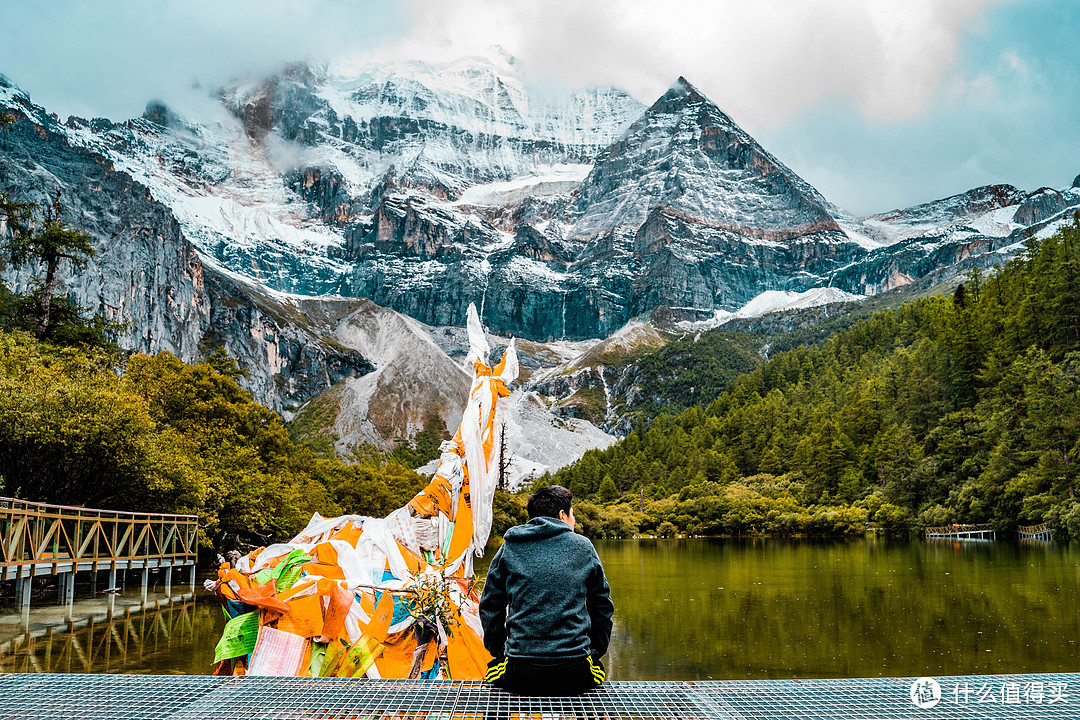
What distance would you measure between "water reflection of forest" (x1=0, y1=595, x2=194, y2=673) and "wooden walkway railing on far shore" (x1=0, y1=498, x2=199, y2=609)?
153 cm

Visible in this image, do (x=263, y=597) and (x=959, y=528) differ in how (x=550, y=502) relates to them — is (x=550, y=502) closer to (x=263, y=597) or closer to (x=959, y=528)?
(x=263, y=597)

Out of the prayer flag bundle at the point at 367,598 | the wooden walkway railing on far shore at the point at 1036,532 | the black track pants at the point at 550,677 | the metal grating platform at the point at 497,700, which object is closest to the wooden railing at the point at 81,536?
the prayer flag bundle at the point at 367,598

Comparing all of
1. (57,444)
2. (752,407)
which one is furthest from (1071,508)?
(752,407)

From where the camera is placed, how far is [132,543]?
22.1m

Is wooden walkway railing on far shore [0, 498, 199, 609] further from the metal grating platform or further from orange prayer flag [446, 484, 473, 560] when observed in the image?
the metal grating platform

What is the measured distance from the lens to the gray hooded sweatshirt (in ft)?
13.8

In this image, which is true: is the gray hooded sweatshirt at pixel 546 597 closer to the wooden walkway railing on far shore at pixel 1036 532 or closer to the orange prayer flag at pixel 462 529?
the orange prayer flag at pixel 462 529

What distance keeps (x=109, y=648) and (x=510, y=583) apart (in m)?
12.7

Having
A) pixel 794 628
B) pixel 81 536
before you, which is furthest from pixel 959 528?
pixel 81 536

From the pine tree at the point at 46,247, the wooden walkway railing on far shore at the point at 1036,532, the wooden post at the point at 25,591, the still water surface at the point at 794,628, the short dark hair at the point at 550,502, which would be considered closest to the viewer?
the short dark hair at the point at 550,502

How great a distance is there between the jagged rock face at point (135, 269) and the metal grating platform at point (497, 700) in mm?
106000

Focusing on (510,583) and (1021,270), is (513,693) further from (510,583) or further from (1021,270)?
(1021,270)

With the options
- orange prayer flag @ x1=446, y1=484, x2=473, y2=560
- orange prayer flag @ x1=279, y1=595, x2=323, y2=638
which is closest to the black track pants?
orange prayer flag @ x1=279, y1=595, x2=323, y2=638

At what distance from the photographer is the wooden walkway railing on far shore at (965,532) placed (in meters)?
44.3
